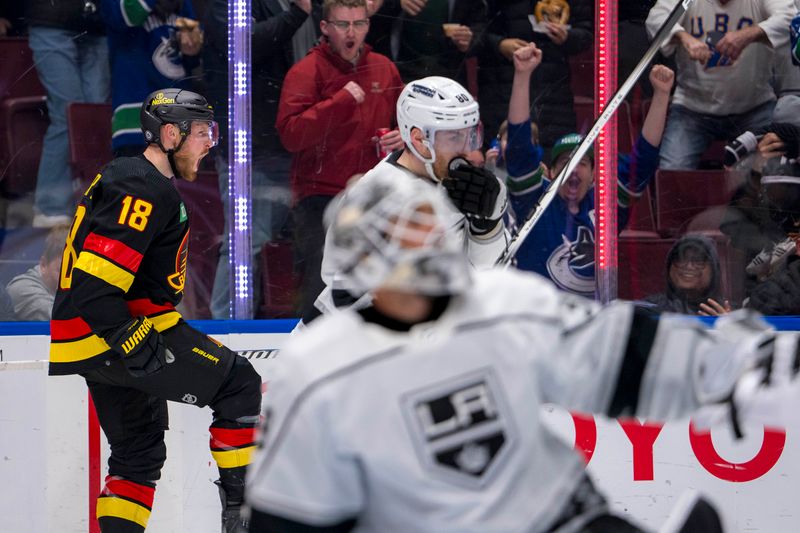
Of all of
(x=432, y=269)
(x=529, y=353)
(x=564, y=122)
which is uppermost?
(x=432, y=269)

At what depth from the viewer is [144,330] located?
3314 mm

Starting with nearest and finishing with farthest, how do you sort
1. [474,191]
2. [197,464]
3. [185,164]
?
[474,191] → [185,164] → [197,464]

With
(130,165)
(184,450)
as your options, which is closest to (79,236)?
(130,165)

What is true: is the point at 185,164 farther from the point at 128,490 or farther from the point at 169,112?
the point at 128,490

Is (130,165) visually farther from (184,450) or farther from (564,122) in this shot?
(564,122)

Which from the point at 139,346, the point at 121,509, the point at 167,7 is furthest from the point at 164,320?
the point at 167,7

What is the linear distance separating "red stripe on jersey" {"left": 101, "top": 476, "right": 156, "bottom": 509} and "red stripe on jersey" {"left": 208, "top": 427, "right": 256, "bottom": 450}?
0.24 meters

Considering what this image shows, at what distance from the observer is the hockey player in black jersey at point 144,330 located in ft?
10.7

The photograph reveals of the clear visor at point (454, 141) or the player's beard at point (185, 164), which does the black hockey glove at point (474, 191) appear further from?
the player's beard at point (185, 164)

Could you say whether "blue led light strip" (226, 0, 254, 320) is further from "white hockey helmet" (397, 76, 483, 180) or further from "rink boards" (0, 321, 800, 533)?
"white hockey helmet" (397, 76, 483, 180)

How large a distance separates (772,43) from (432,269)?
2.72 m

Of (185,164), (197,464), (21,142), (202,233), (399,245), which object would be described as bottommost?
(197,464)

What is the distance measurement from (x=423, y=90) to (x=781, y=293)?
57.9 inches

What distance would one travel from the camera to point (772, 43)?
399cm
